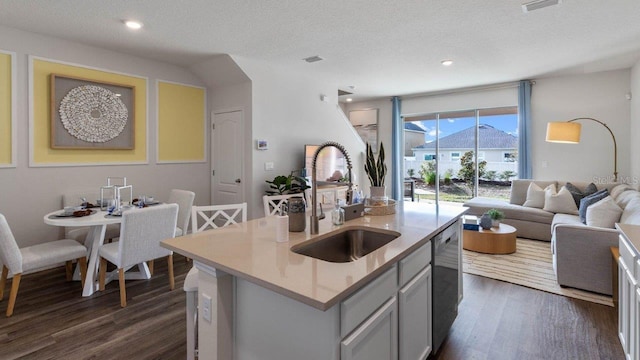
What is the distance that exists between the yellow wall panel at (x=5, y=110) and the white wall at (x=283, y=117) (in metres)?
2.51

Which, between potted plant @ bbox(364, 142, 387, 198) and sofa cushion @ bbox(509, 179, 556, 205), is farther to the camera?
sofa cushion @ bbox(509, 179, 556, 205)

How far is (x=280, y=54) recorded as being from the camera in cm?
438

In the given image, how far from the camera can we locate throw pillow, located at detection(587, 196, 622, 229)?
3211mm

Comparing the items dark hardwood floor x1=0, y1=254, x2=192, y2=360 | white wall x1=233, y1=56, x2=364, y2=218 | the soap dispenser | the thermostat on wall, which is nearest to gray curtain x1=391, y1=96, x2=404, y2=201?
white wall x1=233, y1=56, x2=364, y2=218

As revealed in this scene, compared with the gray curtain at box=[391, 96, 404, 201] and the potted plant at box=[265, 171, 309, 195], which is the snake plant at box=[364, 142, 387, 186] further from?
the gray curtain at box=[391, 96, 404, 201]

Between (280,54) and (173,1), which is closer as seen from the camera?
(173,1)

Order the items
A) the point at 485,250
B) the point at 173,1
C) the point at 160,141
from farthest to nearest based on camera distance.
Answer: the point at 160,141 → the point at 485,250 → the point at 173,1

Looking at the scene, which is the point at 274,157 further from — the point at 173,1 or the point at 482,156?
the point at 482,156

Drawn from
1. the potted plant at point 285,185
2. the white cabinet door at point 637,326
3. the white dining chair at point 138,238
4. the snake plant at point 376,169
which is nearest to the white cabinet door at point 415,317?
the snake plant at point 376,169

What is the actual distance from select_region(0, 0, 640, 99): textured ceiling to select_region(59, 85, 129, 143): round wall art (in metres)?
0.63

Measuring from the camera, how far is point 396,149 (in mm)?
A: 7629

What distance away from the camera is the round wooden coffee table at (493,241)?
4.23m

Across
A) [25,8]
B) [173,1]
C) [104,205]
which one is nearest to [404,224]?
[173,1]

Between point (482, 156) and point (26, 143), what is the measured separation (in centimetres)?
748
